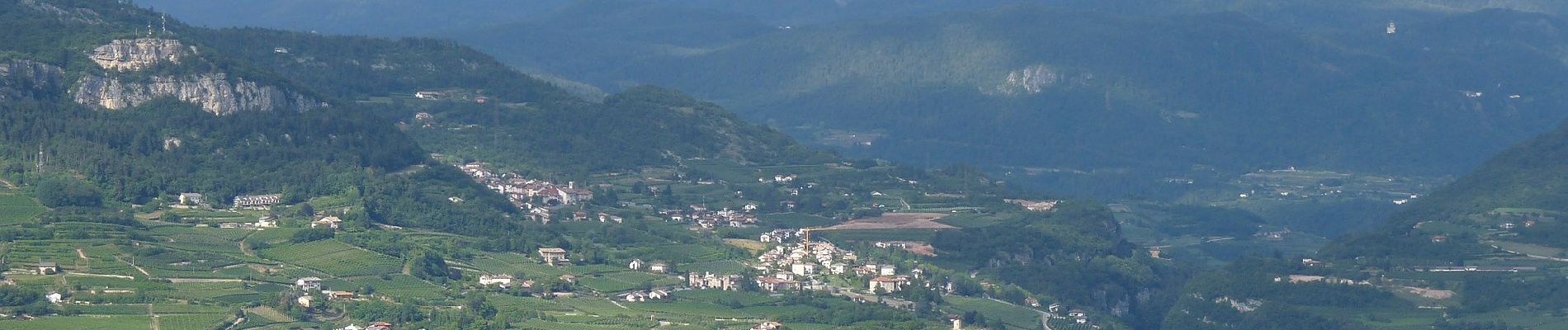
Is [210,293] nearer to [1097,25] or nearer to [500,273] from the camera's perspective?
[500,273]

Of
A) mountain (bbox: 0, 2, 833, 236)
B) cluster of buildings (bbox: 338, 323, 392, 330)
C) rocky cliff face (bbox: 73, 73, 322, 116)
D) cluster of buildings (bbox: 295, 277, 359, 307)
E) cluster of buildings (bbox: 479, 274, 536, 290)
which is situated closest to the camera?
cluster of buildings (bbox: 338, 323, 392, 330)

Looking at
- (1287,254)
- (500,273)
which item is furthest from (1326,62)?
(500,273)

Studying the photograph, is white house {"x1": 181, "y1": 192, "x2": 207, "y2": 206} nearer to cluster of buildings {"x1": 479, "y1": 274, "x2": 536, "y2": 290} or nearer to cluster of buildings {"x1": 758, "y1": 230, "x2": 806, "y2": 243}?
cluster of buildings {"x1": 479, "y1": 274, "x2": 536, "y2": 290}

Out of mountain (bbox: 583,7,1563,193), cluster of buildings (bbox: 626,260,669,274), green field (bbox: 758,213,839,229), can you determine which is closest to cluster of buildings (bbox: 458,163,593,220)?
green field (bbox: 758,213,839,229)

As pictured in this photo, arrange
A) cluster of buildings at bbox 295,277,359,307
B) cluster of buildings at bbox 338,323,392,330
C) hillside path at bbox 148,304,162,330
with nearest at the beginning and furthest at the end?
hillside path at bbox 148,304,162,330
cluster of buildings at bbox 338,323,392,330
cluster of buildings at bbox 295,277,359,307

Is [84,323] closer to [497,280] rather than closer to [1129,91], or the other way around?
[497,280]

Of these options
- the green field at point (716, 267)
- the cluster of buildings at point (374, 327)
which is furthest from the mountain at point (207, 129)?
the cluster of buildings at point (374, 327)

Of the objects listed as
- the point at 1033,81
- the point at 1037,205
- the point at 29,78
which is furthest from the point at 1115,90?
the point at 29,78
